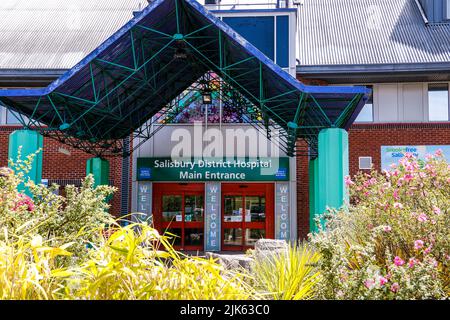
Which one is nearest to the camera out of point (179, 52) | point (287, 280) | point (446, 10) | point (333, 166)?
point (287, 280)

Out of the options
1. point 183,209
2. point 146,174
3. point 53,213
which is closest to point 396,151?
point 183,209

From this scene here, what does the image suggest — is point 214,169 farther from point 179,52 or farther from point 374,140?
point 374,140

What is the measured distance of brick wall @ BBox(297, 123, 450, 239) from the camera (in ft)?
56.2

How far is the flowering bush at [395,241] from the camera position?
3.84m

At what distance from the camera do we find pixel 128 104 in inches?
602

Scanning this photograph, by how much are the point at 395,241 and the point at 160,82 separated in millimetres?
11387

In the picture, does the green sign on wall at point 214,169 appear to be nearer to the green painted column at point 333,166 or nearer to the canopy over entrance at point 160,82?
the canopy over entrance at point 160,82

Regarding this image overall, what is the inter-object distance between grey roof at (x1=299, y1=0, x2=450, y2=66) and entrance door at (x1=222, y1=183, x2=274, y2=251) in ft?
17.2

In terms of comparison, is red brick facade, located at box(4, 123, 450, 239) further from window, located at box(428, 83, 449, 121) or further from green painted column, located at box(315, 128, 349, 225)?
green painted column, located at box(315, 128, 349, 225)

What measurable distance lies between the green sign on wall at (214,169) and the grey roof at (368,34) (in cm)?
408

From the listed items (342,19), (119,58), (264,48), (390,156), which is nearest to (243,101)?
(264,48)

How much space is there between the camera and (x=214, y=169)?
1717cm

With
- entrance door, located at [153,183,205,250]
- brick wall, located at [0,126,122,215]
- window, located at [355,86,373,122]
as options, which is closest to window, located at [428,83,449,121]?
window, located at [355,86,373,122]

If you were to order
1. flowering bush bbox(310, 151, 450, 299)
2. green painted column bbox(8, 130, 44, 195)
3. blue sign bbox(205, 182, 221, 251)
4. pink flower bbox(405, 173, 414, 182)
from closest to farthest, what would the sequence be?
→ flowering bush bbox(310, 151, 450, 299)
pink flower bbox(405, 173, 414, 182)
green painted column bbox(8, 130, 44, 195)
blue sign bbox(205, 182, 221, 251)
